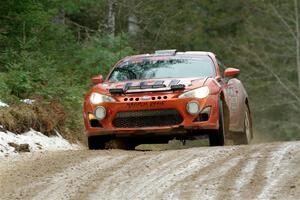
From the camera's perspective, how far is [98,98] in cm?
1180

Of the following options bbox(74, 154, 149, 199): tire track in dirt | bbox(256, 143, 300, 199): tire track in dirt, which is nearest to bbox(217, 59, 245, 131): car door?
bbox(256, 143, 300, 199): tire track in dirt

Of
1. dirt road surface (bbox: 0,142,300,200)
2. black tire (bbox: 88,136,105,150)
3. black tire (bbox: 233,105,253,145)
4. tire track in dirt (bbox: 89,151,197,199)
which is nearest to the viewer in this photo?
dirt road surface (bbox: 0,142,300,200)

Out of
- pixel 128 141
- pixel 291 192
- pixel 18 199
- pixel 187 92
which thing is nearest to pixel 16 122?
pixel 128 141

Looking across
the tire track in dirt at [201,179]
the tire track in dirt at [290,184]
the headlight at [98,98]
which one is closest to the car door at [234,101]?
the headlight at [98,98]

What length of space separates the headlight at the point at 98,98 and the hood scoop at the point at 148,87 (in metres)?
0.11

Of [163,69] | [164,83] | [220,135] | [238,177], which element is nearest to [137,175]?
[238,177]

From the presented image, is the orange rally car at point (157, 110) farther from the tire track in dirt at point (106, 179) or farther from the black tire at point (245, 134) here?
the tire track in dirt at point (106, 179)

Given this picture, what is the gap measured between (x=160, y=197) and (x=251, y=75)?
32822 mm

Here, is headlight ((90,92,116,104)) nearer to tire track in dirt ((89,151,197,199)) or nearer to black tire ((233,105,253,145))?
tire track in dirt ((89,151,197,199))

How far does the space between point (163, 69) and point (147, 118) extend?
1.47 meters

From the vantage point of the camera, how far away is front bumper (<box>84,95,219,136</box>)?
1141cm

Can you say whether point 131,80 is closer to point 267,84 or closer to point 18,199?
point 18,199

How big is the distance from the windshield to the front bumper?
43.0 inches

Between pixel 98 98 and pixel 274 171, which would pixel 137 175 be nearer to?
pixel 274 171
